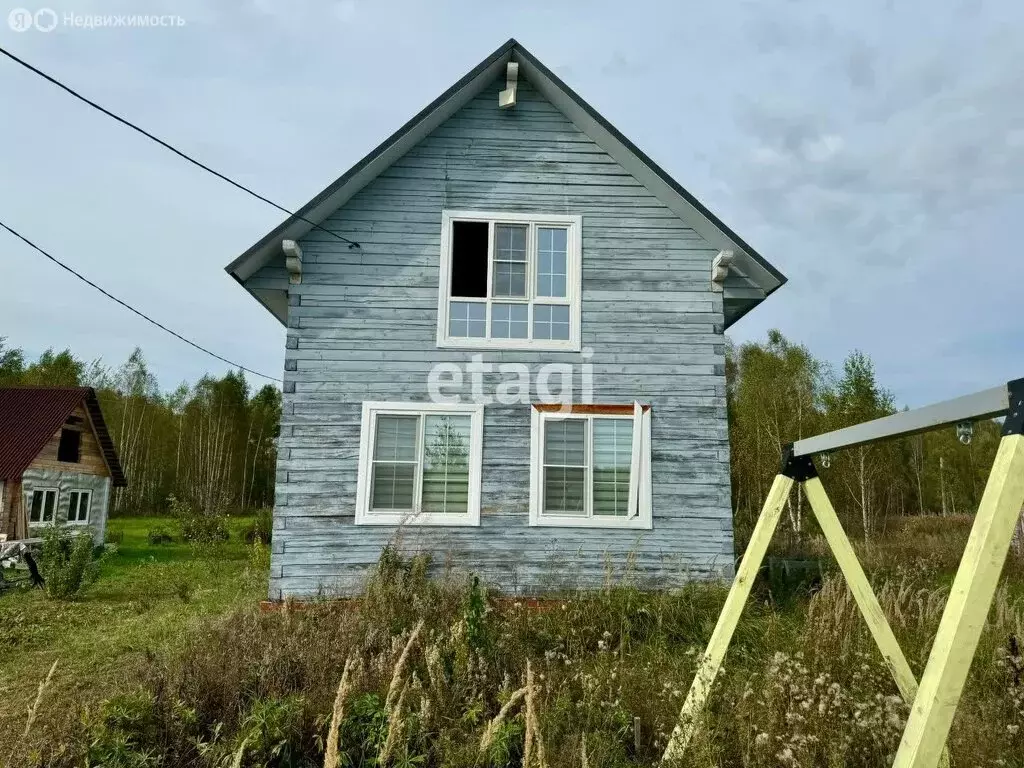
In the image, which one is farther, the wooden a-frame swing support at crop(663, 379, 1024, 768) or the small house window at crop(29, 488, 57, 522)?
the small house window at crop(29, 488, 57, 522)

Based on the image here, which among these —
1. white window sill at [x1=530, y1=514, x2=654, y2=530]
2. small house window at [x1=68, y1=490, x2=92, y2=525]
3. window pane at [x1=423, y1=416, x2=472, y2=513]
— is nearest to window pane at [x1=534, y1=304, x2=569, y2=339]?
window pane at [x1=423, y1=416, x2=472, y2=513]

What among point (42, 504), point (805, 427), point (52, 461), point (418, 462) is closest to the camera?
point (418, 462)

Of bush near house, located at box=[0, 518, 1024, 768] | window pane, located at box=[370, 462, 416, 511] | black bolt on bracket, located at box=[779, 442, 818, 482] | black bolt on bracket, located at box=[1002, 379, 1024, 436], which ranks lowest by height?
bush near house, located at box=[0, 518, 1024, 768]

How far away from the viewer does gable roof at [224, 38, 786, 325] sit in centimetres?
941

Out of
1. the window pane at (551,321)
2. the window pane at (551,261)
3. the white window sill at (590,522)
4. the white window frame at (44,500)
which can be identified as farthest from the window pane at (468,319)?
the white window frame at (44,500)

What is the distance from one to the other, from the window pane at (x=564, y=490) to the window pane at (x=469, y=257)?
3.50 metres

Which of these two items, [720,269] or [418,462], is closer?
[418,462]

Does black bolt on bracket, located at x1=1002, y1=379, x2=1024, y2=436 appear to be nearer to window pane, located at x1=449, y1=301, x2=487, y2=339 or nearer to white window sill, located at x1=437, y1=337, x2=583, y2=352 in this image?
white window sill, located at x1=437, y1=337, x2=583, y2=352

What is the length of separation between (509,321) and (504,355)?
0.57 meters

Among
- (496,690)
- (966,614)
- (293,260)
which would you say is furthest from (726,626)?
(293,260)

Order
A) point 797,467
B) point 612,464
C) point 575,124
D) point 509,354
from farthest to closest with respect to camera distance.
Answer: point 575,124, point 509,354, point 612,464, point 797,467

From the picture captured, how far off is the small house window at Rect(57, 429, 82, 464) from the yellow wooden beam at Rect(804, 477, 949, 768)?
895 inches

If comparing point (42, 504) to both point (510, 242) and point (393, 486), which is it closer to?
point (393, 486)

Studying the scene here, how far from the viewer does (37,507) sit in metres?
19.4
